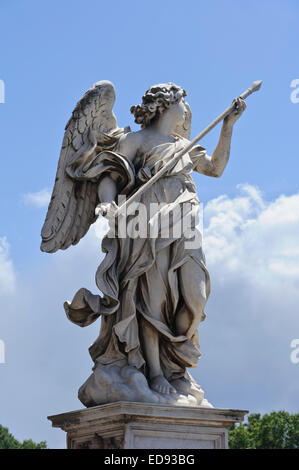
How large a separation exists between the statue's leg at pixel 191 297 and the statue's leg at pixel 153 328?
216mm

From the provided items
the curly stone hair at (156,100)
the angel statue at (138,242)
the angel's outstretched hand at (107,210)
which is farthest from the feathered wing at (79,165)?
the angel's outstretched hand at (107,210)

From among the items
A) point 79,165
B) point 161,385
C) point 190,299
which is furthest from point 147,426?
point 79,165

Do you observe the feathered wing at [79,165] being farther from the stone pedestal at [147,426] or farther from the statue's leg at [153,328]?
the stone pedestal at [147,426]

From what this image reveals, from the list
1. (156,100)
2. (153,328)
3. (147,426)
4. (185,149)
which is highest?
(156,100)

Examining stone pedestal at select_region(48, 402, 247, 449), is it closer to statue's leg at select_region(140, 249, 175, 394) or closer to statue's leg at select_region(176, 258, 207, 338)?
statue's leg at select_region(140, 249, 175, 394)

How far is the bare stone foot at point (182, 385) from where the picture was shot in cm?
837

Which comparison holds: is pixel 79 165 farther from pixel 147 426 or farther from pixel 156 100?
pixel 147 426

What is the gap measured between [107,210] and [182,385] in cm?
196

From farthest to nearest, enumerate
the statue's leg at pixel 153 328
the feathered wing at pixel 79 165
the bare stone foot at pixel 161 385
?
the feathered wing at pixel 79 165, the statue's leg at pixel 153 328, the bare stone foot at pixel 161 385

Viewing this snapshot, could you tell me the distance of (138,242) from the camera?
8.62 metres

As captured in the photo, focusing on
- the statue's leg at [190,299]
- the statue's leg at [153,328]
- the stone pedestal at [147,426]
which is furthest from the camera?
the statue's leg at [190,299]

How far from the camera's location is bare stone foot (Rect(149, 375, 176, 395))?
815 cm

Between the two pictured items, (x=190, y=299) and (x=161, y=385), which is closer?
(x=161, y=385)

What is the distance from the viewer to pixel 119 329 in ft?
27.3
